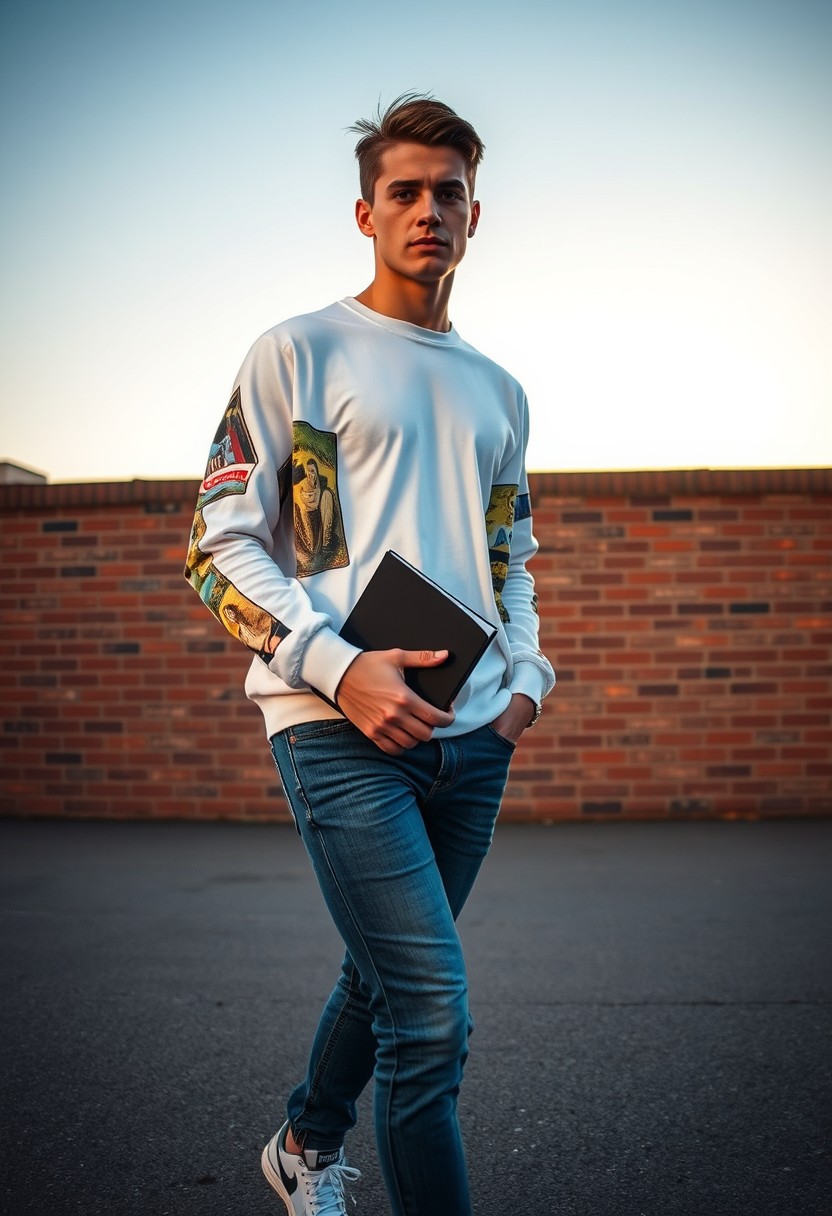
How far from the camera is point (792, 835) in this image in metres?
6.12

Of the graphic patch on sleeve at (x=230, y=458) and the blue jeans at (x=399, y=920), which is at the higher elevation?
the graphic patch on sleeve at (x=230, y=458)

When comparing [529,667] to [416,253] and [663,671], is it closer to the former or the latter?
[416,253]

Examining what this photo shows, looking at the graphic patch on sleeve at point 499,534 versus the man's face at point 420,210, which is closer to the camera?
the man's face at point 420,210

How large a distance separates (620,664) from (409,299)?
4.95 metres

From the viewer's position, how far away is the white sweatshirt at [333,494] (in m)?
1.69

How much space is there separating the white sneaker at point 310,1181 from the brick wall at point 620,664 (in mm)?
4610

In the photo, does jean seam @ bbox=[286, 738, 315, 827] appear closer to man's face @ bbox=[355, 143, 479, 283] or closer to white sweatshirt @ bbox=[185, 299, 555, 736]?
white sweatshirt @ bbox=[185, 299, 555, 736]

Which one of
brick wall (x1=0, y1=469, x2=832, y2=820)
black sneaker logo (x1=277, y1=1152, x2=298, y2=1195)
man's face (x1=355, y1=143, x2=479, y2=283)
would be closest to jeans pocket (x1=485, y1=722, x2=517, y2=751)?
man's face (x1=355, y1=143, x2=479, y2=283)

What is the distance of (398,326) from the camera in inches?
74.5

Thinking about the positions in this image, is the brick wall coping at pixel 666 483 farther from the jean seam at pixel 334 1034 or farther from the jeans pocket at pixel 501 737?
the jean seam at pixel 334 1034

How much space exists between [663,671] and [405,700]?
5.31 metres

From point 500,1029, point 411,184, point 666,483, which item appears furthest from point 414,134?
point 666,483

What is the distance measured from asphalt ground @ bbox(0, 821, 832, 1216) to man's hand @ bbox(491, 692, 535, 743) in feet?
2.27

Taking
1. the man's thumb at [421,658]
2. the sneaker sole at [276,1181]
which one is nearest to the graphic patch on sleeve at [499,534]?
the man's thumb at [421,658]
